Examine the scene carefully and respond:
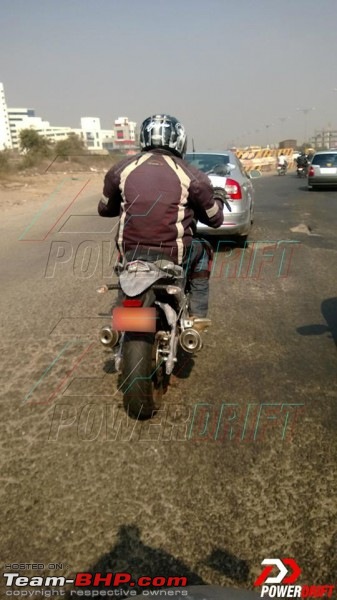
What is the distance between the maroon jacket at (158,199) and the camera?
3045 mm

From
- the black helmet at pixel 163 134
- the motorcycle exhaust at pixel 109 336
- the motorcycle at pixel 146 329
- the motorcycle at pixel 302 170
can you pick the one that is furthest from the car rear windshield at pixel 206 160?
the motorcycle at pixel 302 170

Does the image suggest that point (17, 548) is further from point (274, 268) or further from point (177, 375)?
point (274, 268)

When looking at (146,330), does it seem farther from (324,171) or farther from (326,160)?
(326,160)

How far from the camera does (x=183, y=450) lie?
280 cm

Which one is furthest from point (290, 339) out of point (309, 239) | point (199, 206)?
point (309, 239)

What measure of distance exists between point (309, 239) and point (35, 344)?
6.54 metres

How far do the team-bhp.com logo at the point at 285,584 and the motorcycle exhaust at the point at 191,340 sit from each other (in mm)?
1384

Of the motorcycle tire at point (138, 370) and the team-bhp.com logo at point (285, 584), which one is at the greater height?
the motorcycle tire at point (138, 370)

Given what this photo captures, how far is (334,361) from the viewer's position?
3893 millimetres

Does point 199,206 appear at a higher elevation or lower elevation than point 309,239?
higher

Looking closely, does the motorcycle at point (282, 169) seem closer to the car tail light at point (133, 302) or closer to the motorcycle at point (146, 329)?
the motorcycle at point (146, 329)

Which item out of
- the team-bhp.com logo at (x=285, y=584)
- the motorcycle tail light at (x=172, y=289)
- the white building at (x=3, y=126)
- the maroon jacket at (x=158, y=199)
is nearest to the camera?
the team-bhp.com logo at (x=285, y=584)

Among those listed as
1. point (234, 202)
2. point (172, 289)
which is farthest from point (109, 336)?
point (234, 202)

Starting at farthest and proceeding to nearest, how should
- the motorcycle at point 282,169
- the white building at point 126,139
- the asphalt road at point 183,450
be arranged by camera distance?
the motorcycle at point 282,169, the white building at point 126,139, the asphalt road at point 183,450
